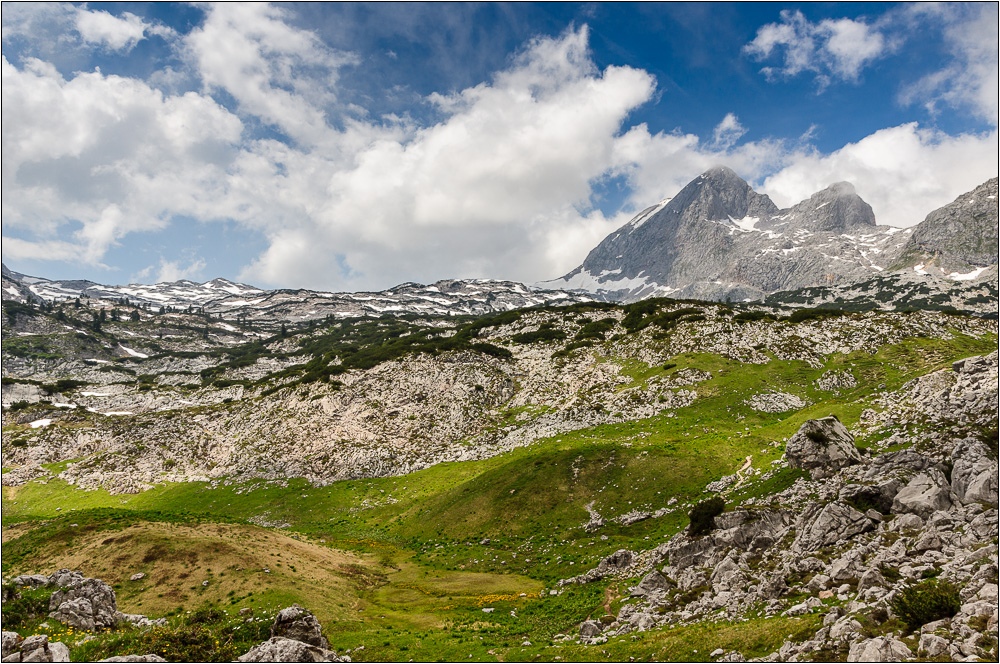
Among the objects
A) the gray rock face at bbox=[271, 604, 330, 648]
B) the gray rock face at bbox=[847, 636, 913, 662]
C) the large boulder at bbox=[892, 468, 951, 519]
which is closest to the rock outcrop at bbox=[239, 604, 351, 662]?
the gray rock face at bbox=[271, 604, 330, 648]

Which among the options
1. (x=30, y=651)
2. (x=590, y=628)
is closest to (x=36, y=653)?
(x=30, y=651)

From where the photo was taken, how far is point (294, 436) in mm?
95688

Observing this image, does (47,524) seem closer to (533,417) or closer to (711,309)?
(533,417)

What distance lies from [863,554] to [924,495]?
697 centimetres

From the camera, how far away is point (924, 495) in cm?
2861

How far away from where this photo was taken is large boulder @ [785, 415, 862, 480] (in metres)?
38.3

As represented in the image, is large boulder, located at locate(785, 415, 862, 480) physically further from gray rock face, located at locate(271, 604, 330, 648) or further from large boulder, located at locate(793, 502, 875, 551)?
gray rock face, located at locate(271, 604, 330, 648)

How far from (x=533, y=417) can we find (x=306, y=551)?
5150 centimetres

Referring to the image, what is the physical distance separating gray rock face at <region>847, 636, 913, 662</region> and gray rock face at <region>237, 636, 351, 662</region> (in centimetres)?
Answer: 2164

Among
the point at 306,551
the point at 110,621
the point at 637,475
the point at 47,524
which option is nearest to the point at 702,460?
the point at 637,475

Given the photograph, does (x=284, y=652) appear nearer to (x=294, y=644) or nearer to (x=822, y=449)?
(x=294, y=644)

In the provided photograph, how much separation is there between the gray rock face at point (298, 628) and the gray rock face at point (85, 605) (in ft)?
37.9

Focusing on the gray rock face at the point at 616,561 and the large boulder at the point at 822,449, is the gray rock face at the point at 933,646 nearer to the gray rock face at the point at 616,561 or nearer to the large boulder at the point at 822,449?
the gray rock face at the point at 616,561

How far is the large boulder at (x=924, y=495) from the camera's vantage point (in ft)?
91.6
